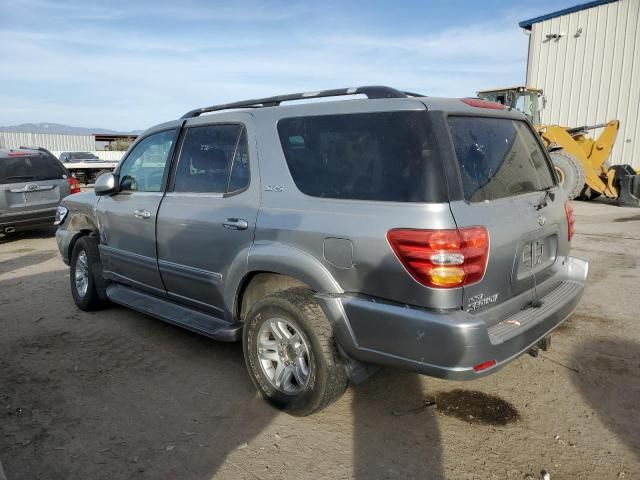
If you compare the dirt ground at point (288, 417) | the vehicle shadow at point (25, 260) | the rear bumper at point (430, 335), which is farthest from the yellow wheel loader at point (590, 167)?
the vehicle shadow at point (25, 260)

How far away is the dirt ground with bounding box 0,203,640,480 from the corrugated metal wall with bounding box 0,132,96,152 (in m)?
37.9

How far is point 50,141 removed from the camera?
39.3m

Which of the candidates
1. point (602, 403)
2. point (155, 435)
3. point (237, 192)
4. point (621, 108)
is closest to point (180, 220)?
point (237, 192)

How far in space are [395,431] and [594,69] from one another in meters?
19.2

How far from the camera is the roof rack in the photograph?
2.84 meters

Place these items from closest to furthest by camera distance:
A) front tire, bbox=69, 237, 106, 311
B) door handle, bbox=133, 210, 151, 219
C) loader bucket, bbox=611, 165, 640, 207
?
door handle, bbox=133, 210, 151, 219 → front tire, bbox=69, 237, 106, 311 → loader bucket, bbox=611, 165, 640, 207

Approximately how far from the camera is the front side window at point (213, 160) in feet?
11.1

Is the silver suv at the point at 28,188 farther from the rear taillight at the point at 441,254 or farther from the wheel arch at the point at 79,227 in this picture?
the rear taillight at the point at 441,254

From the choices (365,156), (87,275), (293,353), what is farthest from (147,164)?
(365,156)

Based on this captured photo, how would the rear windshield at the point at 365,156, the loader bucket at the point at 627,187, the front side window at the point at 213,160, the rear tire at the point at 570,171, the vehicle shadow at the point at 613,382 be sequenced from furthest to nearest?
the loader bucket at the point at 627,187, the rear tire at the point at 570,171, the front side window at the point at 213,160, the vehicle shadow at the point at 613,382, the rear windshield at the point at 365,156

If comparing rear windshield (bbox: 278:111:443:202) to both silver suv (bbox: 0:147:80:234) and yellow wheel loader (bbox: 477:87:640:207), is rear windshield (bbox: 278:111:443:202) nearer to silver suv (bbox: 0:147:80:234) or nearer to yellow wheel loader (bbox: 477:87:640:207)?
silver suv (bbox: 0:147:80:234)

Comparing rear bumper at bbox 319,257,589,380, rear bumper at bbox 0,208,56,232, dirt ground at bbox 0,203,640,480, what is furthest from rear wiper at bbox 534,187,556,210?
rear bumper at bbox 0,208,56,232

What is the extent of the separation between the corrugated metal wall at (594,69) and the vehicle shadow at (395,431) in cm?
1772

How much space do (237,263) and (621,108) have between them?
18.5 metres
